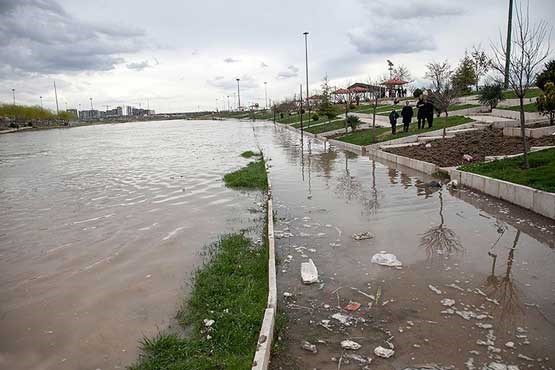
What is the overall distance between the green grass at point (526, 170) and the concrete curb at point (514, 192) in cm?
21

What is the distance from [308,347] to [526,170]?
8.63 metres

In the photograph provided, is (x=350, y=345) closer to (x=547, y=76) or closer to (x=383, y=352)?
(x=383, y=352)

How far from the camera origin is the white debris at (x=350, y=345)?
4.27 meters

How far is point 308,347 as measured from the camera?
169 inches

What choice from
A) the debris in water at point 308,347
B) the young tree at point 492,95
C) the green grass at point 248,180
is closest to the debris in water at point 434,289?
the debris in water at point 308,347

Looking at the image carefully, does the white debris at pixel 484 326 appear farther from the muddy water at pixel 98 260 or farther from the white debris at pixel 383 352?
the muddy water at pixel 98 260

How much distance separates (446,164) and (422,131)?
291 inches

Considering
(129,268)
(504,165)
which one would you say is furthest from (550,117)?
(129,268)

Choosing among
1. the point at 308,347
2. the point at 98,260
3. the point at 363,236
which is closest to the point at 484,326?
the point at 308,347

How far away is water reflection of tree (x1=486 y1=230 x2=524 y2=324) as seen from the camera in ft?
15.6

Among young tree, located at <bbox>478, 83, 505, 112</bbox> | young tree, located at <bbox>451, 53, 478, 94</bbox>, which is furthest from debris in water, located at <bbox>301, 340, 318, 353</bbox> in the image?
young tree, located at <bbox>451, 53, 478, 94</bbox>

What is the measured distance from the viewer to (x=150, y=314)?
5.44 meters

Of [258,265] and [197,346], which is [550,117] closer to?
[258,265]

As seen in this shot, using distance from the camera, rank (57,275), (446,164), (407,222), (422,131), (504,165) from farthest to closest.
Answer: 1. (422,131)
2. (446,164)
3. (504,165)
4. (407,222)
5. (57,275)
